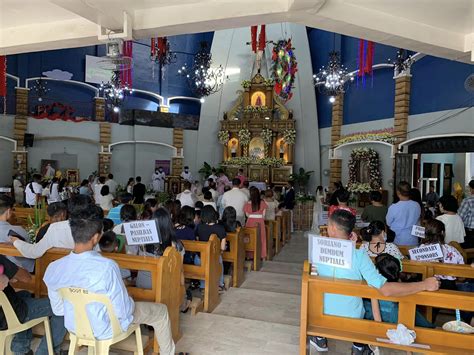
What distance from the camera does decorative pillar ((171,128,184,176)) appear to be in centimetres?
1609

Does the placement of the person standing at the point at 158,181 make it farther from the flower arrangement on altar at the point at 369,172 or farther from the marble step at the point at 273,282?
the marble step at the point at 273,282

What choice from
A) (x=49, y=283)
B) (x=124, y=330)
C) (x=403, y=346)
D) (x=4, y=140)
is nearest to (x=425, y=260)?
(x=403, y=346)

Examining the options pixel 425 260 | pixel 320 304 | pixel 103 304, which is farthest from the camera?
pixel 425 260

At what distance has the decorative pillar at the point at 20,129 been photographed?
12.9 metres

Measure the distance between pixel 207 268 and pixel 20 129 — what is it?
12284 mm

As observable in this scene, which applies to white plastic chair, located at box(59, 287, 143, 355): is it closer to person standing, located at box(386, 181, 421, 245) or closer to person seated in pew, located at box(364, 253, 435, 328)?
person seated in pew, located at box(364, 253, 435, 328)

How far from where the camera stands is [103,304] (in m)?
2.20

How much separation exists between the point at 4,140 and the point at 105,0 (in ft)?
38.4

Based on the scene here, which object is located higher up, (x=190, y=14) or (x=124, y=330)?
(x=190, y=14)

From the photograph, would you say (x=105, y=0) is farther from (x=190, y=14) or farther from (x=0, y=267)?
(x=0, y=267)

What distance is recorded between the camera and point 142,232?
314 cm

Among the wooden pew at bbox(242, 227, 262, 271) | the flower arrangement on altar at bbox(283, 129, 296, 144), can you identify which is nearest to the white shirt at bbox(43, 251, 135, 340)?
the wooden pew at bbox(242, 227, 262, 271)

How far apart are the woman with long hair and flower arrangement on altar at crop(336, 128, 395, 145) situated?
604 centimetres

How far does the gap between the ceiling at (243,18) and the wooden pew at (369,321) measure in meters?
2.26
